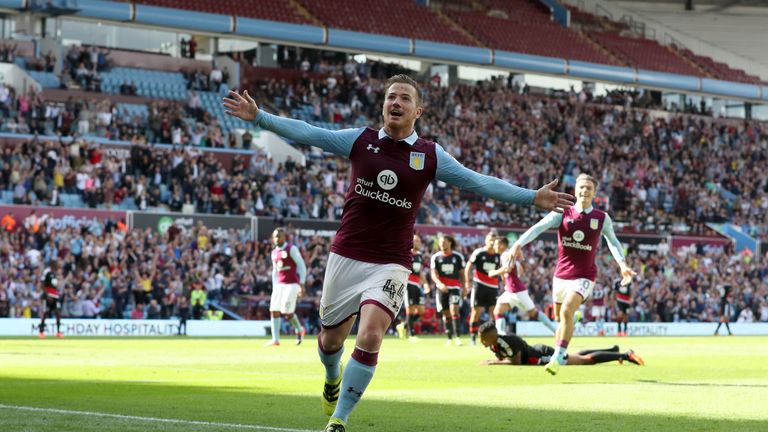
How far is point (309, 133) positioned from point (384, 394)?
521 centimetres

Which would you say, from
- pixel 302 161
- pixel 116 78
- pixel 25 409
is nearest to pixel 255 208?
pixel 302 161

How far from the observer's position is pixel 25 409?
36.8ft

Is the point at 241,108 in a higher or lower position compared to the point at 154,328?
higher

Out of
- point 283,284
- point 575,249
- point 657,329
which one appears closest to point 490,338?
point 575,249

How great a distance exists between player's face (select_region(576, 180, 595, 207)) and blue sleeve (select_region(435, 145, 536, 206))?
7.87 metres

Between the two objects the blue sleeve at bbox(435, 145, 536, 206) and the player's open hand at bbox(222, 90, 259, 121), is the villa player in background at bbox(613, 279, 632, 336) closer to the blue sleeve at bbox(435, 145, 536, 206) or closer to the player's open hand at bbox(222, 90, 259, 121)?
the blue sleeve at bbox(435, 145, 536, 206)

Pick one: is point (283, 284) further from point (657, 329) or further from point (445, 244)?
point (657, 329)

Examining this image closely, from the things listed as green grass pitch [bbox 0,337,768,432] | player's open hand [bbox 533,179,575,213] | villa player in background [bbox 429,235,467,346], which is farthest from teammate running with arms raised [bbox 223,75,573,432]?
villa player in background [bbox 429,235,467,346]

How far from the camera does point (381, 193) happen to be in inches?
368

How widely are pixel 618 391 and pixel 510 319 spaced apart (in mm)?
A: 21874

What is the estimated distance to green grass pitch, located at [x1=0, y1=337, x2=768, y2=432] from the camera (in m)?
10.5

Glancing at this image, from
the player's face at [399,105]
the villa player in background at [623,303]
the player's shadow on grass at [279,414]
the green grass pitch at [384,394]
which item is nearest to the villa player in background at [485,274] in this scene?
the green grass pitch at [384,394]

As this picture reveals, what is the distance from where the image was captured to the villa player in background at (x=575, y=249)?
1697 cm

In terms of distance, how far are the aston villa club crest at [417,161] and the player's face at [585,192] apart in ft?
26.7
